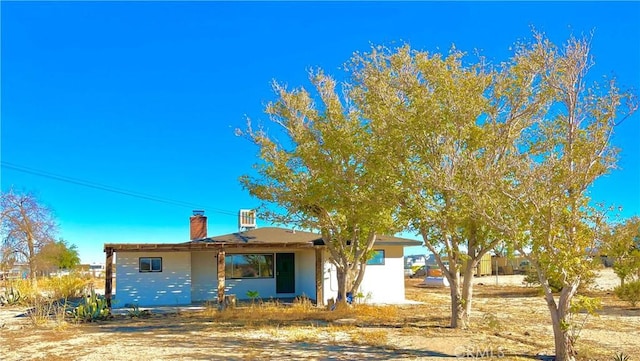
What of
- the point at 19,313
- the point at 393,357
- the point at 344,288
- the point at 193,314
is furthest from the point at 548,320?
the point at 19,313

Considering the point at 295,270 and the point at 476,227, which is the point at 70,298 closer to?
the point at 295,270

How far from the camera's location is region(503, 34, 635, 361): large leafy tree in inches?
367

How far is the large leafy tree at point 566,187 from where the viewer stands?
30.6 feet

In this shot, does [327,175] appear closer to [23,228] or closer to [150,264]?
[150,264]

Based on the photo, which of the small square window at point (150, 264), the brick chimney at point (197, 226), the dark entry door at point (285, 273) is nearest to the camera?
the small square window at point (150, 264)

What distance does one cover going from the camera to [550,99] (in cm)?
1157

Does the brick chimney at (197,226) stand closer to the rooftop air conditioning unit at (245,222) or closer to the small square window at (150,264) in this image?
the rooftop air conditioning unit at (245,222)

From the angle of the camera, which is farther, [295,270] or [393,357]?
[295,270]

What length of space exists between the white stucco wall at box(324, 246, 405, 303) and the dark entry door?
7.97 feet

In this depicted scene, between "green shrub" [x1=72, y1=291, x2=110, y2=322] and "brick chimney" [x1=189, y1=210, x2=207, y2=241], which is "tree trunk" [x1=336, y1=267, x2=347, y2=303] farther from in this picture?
"brick chimney" [x1=189, y1=210, x2=207, y2=241]

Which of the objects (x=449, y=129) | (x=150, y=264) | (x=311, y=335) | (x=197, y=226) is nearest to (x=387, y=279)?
(x=197, y=226)

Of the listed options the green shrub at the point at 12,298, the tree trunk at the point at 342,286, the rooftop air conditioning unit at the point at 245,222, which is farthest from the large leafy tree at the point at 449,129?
the green shrub at the point at 12,298

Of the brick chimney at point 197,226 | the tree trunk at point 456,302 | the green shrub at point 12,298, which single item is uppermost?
the brick chimney at point 197,226

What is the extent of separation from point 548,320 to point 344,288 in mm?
6539
